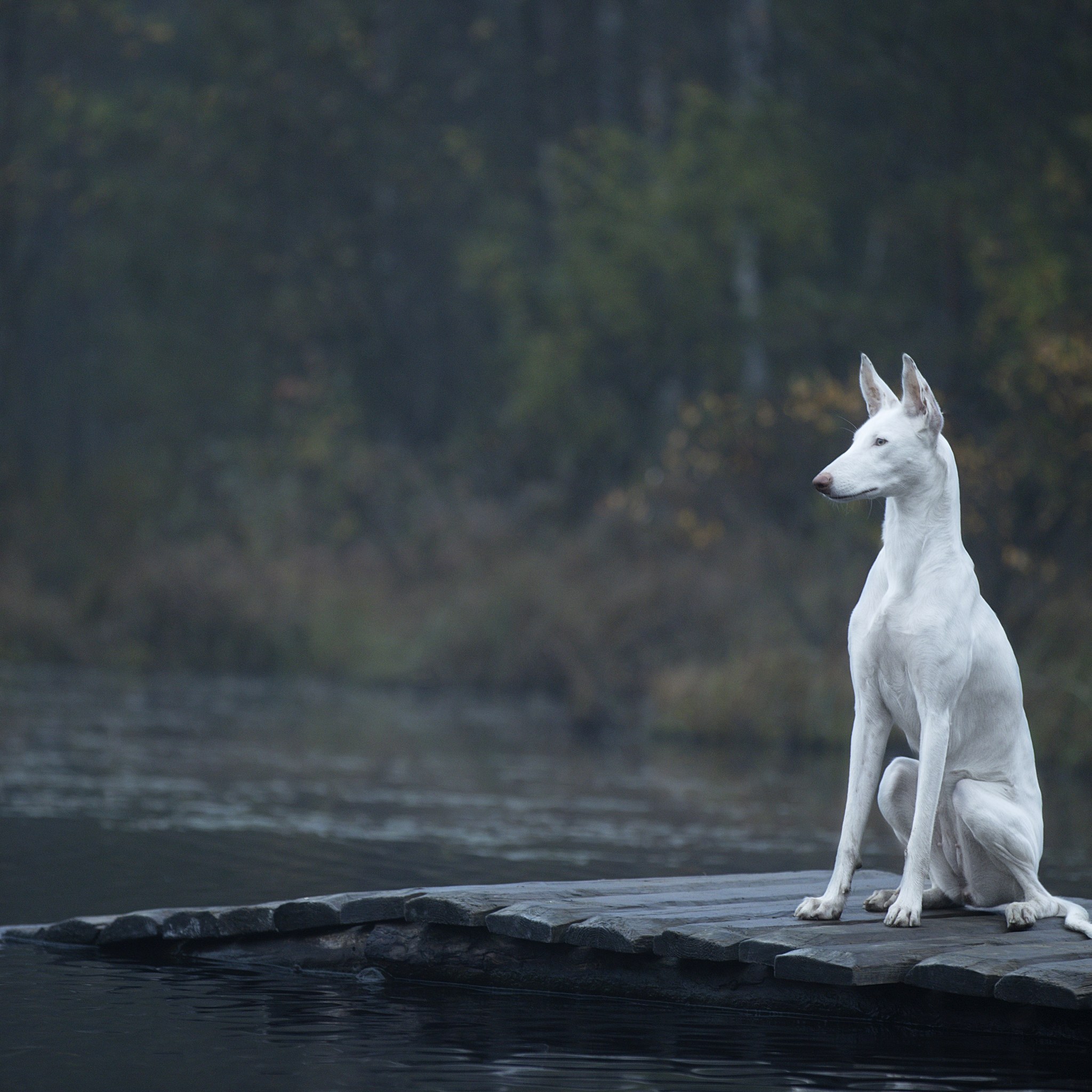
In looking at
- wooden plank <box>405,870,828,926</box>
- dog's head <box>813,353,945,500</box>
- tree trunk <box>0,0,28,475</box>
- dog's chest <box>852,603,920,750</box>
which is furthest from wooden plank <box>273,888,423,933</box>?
tree trunk <box>0,0,28,475</box>

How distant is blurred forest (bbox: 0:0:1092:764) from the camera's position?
2222cm

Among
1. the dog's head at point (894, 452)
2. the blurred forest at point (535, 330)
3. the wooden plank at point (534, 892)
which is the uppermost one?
the blurred forest at point (535, 330)

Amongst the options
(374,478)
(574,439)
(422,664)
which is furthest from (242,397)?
(422,664)

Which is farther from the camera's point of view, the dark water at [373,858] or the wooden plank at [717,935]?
the wooden plank at [717,935]

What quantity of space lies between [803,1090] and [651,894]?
2.05 m

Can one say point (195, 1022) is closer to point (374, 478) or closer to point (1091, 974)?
point (1091, 974)

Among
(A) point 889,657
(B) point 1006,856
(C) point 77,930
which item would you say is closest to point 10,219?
(C) point 77,930

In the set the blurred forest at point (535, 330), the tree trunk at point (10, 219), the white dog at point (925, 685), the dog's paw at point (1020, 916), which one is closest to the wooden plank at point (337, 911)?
the white dog at point (925, 685)

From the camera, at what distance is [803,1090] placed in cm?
583

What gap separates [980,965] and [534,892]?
2174 millimetres

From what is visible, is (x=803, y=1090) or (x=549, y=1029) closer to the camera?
(x=803, y=1090)

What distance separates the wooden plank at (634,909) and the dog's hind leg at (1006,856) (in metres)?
0.76

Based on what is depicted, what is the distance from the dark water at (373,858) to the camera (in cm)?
612

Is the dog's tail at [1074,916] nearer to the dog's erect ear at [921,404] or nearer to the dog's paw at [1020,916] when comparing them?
the dog's paw at [1020,916]
